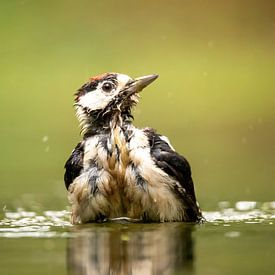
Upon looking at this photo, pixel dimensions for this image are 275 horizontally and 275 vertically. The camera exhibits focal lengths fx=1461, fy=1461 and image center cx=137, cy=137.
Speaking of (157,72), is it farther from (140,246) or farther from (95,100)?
(140,246)

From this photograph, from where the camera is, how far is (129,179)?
10.9m

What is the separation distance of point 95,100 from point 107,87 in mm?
154

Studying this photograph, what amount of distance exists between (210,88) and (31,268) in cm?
1633

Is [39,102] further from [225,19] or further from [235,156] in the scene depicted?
[235,156]

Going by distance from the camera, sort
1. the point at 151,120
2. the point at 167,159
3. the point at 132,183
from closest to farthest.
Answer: the point at 132,183 → the point at 167,159 → the point at 151,120

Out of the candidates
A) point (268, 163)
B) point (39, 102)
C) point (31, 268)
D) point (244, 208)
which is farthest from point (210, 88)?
point (31, 268)

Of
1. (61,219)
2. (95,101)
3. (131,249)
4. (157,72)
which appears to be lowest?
(131,249)

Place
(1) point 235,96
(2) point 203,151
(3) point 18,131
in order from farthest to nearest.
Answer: (1) point 235,96 → (3) point 18,131 → (2) point 203,151

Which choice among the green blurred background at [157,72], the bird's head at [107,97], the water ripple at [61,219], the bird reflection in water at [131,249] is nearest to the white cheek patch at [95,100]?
the bird's head at [107,97]

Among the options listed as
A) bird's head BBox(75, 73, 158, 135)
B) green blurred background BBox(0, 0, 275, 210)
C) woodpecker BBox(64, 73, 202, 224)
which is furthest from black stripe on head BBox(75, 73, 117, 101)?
green blurred background BBox(0, 0, 275, 210)

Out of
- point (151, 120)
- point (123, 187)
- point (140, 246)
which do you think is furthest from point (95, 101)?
point (151, 120)

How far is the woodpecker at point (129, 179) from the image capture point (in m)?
10.9

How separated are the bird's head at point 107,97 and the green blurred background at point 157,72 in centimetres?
251

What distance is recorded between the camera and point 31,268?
8.80 meters
